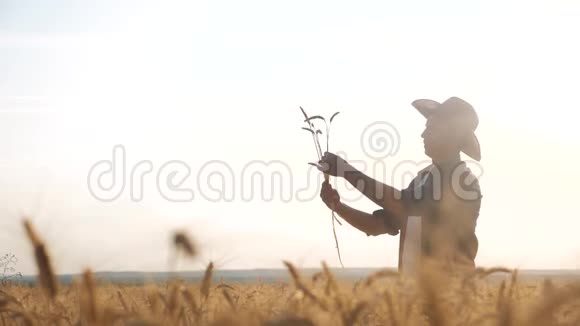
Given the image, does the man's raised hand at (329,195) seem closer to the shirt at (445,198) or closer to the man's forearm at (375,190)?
the man's forearm at (375,190)

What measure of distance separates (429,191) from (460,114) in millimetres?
673

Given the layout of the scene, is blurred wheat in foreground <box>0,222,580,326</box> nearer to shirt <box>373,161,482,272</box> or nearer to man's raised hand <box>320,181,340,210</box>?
shirt <box>373,161,482,272</box>

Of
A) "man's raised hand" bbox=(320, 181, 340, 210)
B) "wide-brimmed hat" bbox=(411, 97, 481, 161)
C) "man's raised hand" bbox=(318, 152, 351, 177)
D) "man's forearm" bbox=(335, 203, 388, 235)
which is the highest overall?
"wide-brimmed hat" bbox=(411, 97, 481, 161)

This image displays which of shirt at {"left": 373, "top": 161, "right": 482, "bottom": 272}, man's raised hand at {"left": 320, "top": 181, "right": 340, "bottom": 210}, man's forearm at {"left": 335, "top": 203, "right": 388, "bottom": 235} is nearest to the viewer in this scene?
shirt at {"left": 373, "top": 161, "right": 482, "bottom": 272}

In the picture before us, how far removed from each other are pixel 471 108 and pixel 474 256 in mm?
1187

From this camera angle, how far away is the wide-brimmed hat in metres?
5.54

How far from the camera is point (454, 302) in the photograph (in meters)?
2.14

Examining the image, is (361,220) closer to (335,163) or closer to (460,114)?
(335,163)

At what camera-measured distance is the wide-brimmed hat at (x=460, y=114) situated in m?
5.54

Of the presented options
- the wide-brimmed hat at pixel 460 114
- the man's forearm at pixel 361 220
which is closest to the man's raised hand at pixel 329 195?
the man's forearm at pixel 361 220

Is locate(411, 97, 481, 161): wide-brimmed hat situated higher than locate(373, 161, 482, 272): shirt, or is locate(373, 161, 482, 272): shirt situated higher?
locate(411, 97, 481, 161): wide-brimmed hat

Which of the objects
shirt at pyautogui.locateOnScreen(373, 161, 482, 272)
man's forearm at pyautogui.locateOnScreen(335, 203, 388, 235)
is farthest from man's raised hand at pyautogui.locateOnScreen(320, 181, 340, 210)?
shirt at pyautogui.locateOnScreen(373, 161, 482, 272)

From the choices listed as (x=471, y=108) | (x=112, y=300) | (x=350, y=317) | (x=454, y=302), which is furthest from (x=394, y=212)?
(x=350, y=317)

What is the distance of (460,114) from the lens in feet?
18.2
